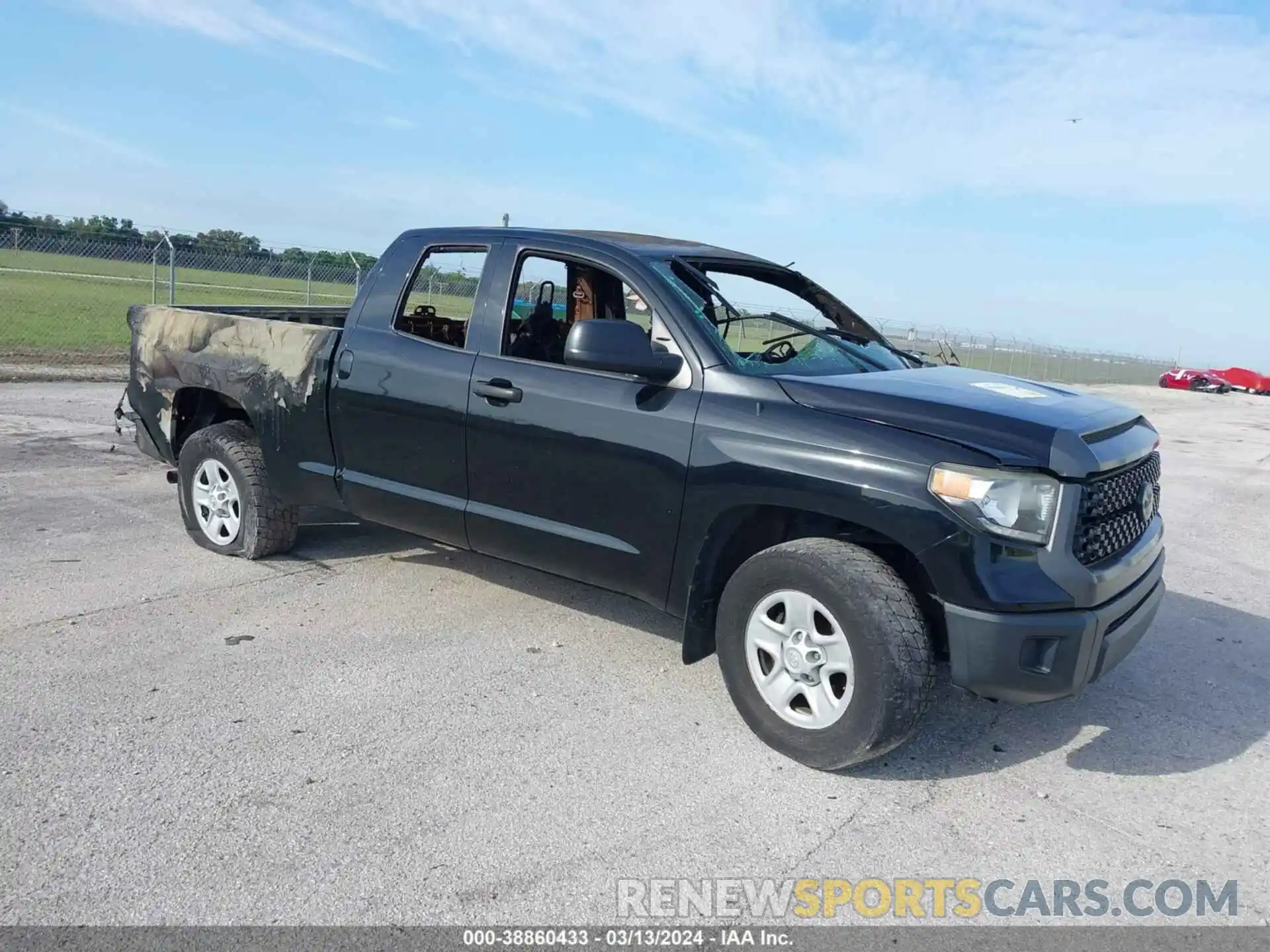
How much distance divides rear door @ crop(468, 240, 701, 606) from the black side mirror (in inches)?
4.8

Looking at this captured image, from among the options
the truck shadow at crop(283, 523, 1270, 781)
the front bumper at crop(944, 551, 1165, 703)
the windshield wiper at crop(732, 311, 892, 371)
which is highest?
the windshield wiper at crop(732, 311, 892, 371)

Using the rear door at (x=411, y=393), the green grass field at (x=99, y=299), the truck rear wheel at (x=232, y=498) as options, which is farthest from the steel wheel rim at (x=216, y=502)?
the green grass field at (x=99, y=299)

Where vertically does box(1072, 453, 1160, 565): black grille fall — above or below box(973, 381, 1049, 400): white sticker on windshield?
below

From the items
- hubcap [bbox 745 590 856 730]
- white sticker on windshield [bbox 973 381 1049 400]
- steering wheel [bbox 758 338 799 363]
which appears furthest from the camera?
steering wheel [bbox 758 338 799 363]

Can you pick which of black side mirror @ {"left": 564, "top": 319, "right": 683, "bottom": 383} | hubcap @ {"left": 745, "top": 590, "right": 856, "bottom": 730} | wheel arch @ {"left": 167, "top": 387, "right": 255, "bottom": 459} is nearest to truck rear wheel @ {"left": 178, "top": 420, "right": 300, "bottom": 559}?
wheel arch @ {"left": 167, "top": 387, "right": 255, "bottom": 459}

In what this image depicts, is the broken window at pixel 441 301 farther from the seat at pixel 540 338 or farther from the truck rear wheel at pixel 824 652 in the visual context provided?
the truck rear wheel at pixel 824 652

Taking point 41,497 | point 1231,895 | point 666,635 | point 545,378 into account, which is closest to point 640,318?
point 545,378

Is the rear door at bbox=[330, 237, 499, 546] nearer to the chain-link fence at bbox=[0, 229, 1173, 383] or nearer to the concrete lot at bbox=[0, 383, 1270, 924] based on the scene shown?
the concrete lot at bbox=[0, 383, 1270, 924]

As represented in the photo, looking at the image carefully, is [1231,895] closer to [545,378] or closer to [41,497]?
[545,378]

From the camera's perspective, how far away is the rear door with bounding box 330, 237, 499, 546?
454 cm

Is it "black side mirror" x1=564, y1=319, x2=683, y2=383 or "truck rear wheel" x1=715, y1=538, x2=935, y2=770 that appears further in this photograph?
"black side mirror" x1=564, y1=319, x2=683, y2=383

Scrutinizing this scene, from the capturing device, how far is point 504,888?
277 centimetres

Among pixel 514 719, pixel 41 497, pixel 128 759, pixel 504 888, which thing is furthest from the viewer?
pixel 41 497

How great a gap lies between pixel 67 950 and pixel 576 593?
3160 mm
